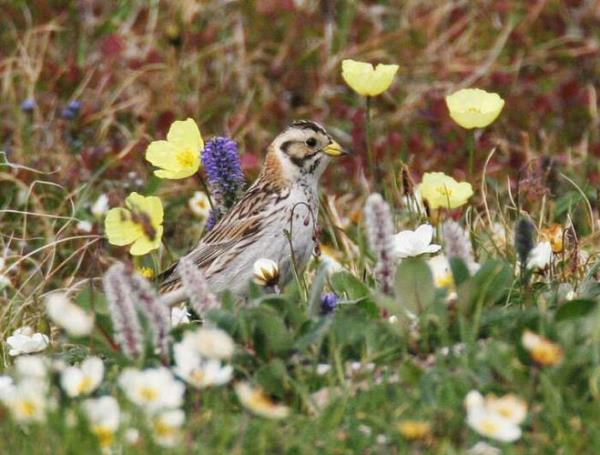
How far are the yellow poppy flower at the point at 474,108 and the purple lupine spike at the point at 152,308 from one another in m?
1.55

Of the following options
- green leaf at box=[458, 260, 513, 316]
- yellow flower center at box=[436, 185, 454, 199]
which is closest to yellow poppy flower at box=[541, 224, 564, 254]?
yellow flower center at box=[436, 185, 454, 199]

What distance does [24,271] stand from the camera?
6215 millimetres

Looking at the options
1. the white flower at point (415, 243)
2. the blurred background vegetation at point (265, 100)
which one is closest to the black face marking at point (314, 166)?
the blurred background vegetation at point (265, 100)

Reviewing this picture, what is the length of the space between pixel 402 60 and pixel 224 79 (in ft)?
3.29

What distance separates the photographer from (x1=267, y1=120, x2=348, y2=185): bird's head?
5465 millimetres

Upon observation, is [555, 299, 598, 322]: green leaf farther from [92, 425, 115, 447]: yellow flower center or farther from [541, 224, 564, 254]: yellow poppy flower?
[92, 425, 115, 447]: yellow flower center

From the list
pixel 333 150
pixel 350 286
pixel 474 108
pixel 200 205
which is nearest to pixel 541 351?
pixel 350 286

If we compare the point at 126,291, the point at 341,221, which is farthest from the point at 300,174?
the point at 126,291

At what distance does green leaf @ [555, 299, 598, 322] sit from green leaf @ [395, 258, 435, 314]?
336mm

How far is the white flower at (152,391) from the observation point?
344 cm

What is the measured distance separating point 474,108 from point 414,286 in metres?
1.31

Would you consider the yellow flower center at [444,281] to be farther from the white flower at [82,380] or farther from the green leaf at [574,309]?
the white flower at [82,380]

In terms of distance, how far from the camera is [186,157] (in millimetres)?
5043

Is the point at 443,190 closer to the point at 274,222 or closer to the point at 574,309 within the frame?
the point at 274,222
